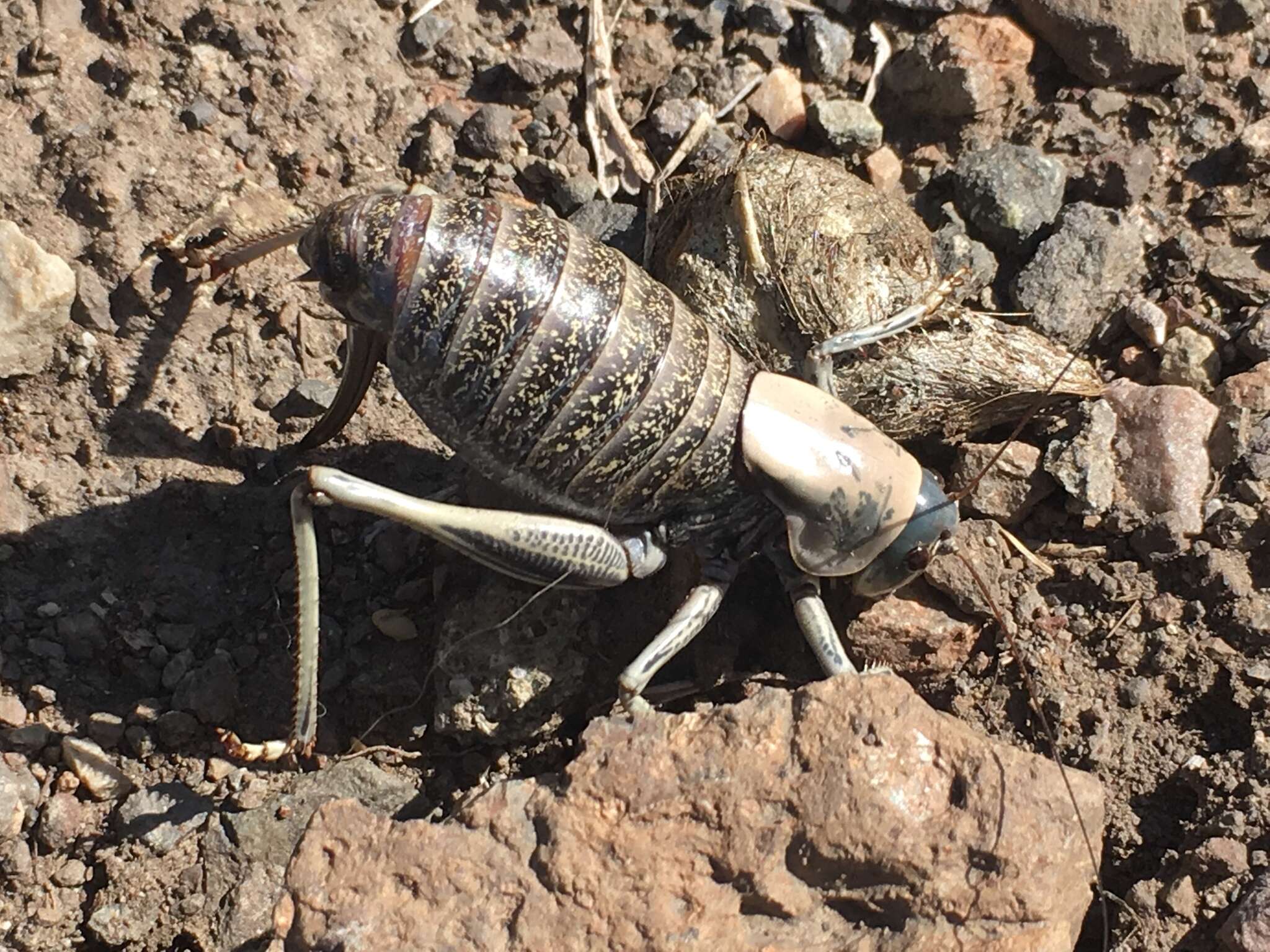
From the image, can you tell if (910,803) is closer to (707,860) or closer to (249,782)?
(707,860)

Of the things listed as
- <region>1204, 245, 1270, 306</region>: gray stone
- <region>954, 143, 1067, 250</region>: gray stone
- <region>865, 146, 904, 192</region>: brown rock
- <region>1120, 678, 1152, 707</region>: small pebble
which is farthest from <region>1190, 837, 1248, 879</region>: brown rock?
<region>865, 146, 904, 192</region>: brown rock

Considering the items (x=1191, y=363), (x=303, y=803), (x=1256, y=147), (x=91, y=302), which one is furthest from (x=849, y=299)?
(x=91, y=302)

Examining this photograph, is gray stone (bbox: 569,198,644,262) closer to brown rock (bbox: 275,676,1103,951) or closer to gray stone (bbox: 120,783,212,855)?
brown rock (bbox: 275,676,1103,951)

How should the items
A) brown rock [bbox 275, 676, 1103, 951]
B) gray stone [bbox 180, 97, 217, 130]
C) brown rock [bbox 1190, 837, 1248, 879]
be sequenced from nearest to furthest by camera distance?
brown rock [bbox 275, 676, 1103, 951] < brown rock [bbox 1190, 837, 1248, 879] < gray stone [bbox 180, 97, 217, 130]

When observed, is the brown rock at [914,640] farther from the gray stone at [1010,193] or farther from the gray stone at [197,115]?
the gray stone at [197,115]

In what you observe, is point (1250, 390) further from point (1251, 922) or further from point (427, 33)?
point (427, 33)

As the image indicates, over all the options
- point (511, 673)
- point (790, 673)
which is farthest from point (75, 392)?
point (790, 673)

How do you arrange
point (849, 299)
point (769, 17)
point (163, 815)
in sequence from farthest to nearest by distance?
point (769, 17) < point (849, 299) < point (163, 815)
